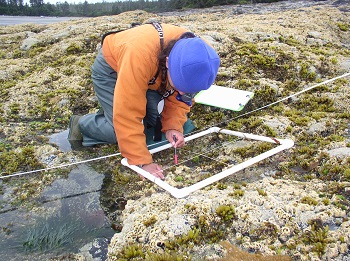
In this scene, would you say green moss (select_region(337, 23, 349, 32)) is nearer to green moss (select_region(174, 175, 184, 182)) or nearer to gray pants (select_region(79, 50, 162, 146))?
gray pants (select_region(79, 50, 162, 146))

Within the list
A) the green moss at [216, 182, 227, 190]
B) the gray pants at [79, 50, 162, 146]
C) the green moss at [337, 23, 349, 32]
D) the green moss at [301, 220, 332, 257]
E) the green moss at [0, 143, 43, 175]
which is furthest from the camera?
the green moss at [337, 23, 349, 32]

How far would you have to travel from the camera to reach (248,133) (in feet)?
19.1

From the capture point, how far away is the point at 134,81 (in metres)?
4.29

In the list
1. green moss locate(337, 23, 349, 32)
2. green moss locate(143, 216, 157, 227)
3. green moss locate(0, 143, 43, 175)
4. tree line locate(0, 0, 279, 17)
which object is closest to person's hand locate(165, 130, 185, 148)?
green moss locate(143, 216, 157, 227)

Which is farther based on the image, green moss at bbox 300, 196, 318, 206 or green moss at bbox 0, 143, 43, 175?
green moss at bbox 0, 143, 43, 175

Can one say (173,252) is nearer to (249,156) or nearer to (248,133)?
(249,156)

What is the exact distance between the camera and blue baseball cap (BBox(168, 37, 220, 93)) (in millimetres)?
3736

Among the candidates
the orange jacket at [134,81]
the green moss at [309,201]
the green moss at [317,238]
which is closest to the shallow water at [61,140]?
the orange jacket at [134,81]

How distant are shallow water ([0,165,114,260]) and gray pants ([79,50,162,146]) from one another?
917 mm

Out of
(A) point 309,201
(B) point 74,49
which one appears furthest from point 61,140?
(B) point 74,49

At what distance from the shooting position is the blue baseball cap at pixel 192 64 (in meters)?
3.74

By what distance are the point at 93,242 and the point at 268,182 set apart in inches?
89.8

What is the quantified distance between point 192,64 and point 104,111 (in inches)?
94.3

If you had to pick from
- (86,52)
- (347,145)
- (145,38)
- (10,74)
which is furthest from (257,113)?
(10,74)
